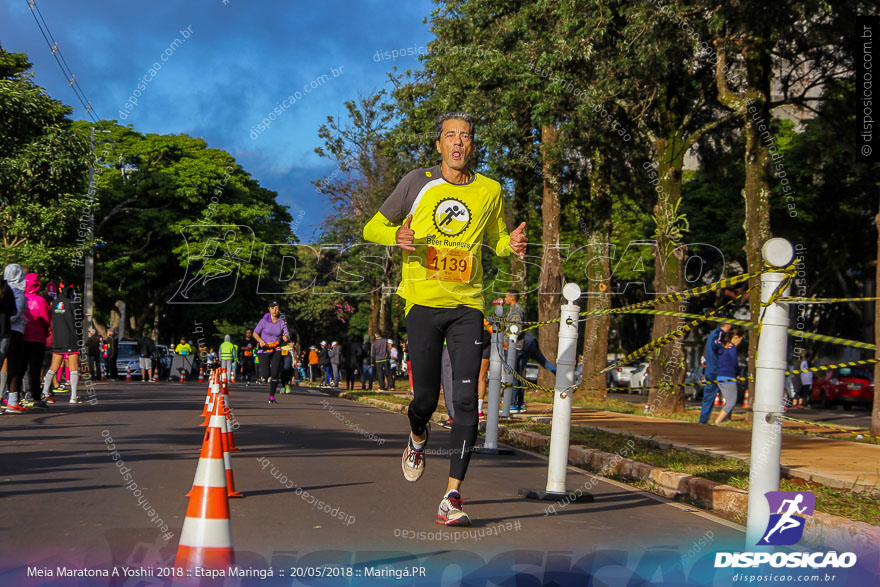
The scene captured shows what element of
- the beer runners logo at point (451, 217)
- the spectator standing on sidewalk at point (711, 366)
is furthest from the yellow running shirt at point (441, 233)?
the spectator standing on sidewalk at point (711, 366)

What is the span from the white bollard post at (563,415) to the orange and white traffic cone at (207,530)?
344 cm

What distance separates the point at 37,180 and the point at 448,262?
25.8 metres

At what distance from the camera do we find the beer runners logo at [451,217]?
19.9 feet

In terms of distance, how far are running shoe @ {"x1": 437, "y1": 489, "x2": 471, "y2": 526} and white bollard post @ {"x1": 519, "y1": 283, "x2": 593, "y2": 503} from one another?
140 cm

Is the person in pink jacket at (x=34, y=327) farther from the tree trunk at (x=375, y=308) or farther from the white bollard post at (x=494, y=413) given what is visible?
the tree trunk at (x=375, y=308)

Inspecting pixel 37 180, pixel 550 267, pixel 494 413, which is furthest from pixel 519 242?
pixel 37 180

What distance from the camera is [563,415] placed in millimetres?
7035

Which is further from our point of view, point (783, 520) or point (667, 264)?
point (667, 264)

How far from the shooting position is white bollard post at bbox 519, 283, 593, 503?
700 cm

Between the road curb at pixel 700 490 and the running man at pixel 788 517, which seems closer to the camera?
the running man at pixel 788 517

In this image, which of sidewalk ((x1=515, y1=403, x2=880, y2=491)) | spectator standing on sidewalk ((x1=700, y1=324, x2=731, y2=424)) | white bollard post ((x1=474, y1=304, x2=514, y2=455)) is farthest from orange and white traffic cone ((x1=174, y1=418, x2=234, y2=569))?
spectator standing on sidewalk ((x1=700, y1=324, x2=731, y2=424))

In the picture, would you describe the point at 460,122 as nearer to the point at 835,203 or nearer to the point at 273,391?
the point at 273,391

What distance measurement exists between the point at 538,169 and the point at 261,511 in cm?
2159

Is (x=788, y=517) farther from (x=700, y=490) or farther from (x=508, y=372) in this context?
Result: (x=508, y=372)
